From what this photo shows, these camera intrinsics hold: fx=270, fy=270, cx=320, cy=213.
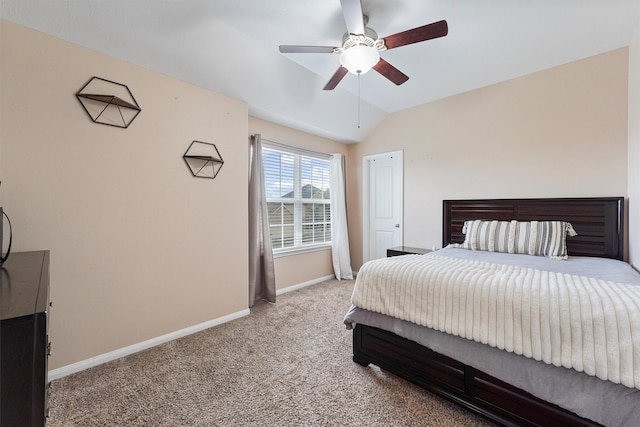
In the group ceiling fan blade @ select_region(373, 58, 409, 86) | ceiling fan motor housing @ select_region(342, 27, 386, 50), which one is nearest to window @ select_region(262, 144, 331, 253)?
ceiling fan blade @ select_region(373, 58, 409, 86)

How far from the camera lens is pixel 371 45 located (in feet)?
6.19

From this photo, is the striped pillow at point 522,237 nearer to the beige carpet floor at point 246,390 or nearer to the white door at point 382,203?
the white door at point 382,203

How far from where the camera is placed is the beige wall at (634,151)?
87.0 inches

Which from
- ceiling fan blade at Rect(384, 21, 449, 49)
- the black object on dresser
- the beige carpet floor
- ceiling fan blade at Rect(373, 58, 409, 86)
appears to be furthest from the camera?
ceiling fan blade at Rect(373, 58, 409, 86)

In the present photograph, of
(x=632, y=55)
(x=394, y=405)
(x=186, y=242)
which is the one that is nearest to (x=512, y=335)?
(x=394, y=405)

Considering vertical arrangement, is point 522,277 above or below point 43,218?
below

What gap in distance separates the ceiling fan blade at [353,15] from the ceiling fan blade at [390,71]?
41 cm

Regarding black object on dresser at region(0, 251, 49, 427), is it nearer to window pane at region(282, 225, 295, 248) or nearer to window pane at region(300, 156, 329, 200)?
window pane at region(282, 225, 295, 248)

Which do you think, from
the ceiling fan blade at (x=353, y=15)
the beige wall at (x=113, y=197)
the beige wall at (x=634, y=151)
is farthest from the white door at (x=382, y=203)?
the ceiling fan blade at (x=353, y=15)

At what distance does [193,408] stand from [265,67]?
290cm

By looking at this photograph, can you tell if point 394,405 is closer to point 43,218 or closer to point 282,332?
point 282,332

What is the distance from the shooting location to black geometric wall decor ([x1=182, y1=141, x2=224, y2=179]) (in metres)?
2.60

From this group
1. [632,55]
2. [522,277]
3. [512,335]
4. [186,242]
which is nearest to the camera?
[512,335]

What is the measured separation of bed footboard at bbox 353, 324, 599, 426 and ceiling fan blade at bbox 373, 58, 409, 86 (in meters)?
2.04
